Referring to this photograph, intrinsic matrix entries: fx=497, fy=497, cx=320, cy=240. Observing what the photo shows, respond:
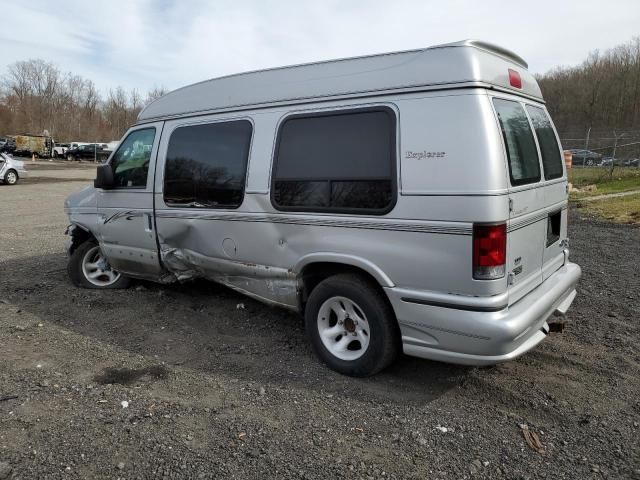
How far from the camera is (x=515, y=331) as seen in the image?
3168 millimetres

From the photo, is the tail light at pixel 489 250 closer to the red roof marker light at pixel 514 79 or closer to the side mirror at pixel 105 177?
the red roof marker light at pixel 514 79

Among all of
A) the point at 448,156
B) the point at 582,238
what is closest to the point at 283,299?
the point at 448,156

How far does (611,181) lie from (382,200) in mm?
18519

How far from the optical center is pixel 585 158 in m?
29.3

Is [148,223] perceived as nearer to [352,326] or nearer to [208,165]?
[208,165]

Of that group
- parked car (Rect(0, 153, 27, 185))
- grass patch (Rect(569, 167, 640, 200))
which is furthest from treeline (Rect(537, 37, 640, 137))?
parked car (Rect(0, 153, 27, 185))

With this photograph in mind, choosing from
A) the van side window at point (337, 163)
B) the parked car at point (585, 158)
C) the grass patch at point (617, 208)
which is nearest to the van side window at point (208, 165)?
the van side window at point (337, 163)

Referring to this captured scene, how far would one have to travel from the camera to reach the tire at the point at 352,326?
3.60 metres

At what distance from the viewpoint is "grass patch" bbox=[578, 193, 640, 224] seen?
11.1 meters

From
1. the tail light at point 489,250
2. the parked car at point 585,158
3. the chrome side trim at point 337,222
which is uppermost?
the parked car at point 585,158

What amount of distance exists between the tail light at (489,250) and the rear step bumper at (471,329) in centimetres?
25

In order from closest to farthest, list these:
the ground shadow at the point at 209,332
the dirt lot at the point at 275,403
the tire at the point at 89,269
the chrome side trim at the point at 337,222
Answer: the dirt lot at the point at 275,403
the chrome side trim at the point at 337,222
the ground shadow at the point at 209,332
the tire at the point at 89,269

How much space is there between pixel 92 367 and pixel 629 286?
5.89 metres

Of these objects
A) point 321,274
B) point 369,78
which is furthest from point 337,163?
point 321,274
